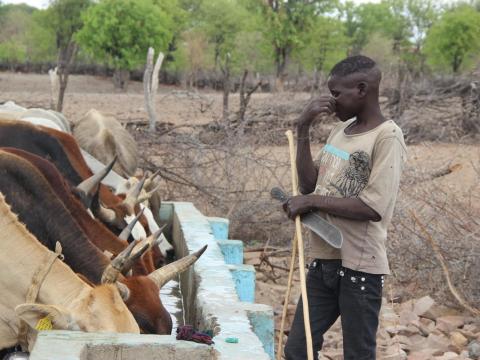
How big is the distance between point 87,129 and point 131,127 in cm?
167

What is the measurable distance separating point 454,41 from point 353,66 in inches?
1679

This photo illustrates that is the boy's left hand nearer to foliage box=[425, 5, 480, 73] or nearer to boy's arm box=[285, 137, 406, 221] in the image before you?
boy's arm box=[285, 137, 406, 221]

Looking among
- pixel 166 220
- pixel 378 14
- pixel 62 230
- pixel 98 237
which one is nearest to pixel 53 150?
pixel 166 220

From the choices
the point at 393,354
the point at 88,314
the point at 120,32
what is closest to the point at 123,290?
the point at 88,314

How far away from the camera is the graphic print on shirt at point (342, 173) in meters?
3.59

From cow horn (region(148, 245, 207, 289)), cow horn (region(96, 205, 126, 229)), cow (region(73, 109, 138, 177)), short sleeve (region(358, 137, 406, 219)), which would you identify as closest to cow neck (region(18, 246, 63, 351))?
cow horn (region(148, 245, 207, 289))

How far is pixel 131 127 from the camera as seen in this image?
12.0m

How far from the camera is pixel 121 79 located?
1658 inches

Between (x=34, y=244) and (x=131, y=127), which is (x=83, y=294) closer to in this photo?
(x=34, y=244)

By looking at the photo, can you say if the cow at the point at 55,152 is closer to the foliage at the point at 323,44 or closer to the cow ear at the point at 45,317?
the cow ear at the point at 45,317

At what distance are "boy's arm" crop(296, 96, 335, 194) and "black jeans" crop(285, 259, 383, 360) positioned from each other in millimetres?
382

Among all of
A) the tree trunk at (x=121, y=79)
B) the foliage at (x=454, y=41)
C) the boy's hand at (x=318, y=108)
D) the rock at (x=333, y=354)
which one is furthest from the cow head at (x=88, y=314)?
the foliage at (x=454, y=41)

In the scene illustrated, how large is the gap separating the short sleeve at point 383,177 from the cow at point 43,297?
4.11ft

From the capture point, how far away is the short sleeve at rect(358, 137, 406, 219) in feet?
11.4
